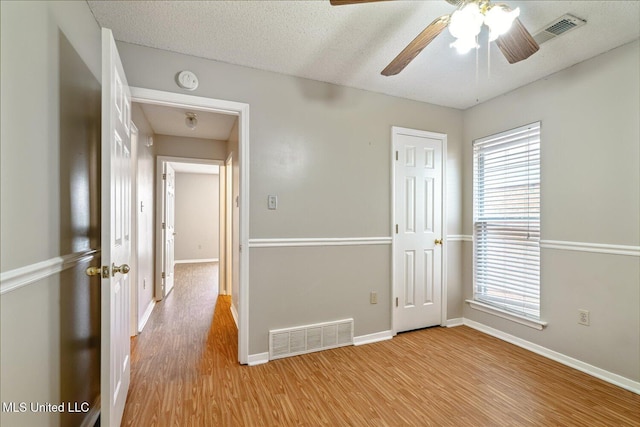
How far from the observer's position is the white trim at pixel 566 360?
6.75 ft

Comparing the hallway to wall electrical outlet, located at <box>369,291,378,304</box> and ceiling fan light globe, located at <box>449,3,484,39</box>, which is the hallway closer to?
wall electrical outlet, located at <box>369,291,378,304</box>

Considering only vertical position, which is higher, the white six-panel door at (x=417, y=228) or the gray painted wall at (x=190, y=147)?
the gray painted wall at (x=190, y=147)

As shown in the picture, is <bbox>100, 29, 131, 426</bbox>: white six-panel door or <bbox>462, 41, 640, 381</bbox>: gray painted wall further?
<bbox>462, 41, 640, 381</bbox>: gray painted wall

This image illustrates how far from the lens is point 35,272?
1.10 meters

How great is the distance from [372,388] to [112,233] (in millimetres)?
1894

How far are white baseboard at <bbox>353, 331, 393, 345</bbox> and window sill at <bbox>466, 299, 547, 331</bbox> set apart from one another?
106 cm

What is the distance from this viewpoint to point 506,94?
293cm

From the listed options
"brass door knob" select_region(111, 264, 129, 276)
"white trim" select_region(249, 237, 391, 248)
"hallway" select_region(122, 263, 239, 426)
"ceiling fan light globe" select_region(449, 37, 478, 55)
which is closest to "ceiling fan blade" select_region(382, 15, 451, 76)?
"ceiling fan light globe" select_region(449, 37, 478, 55)

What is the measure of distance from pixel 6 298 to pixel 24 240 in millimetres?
211

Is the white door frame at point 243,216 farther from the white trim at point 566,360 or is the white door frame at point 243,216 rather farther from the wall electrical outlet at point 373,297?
the white trim at point 566,360

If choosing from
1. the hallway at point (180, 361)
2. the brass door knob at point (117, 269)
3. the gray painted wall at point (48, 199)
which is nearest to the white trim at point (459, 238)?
the hallway at point (180, 361)

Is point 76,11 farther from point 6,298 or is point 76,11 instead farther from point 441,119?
point 441,119

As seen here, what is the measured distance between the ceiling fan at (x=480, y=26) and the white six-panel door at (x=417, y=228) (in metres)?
1.38

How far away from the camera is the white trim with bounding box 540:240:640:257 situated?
206cm
